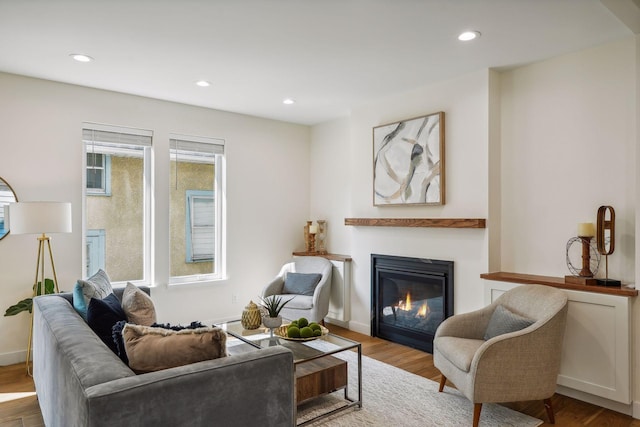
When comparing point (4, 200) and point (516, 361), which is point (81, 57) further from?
point (516, 361)

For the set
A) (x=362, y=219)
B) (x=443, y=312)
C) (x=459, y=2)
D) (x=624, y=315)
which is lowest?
(x=443, y=312)

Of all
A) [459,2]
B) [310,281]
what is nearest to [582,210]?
[459,2]

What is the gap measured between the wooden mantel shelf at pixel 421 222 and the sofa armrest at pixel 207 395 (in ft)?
7.47

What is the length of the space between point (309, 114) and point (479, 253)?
8.63 ft

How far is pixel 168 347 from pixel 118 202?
306 centimetres

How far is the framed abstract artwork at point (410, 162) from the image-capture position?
3852 millimetres

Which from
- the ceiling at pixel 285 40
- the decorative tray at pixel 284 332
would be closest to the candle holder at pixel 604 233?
the ceiling at pixel 285 40

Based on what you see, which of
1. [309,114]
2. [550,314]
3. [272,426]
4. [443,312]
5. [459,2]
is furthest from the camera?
[309,114]

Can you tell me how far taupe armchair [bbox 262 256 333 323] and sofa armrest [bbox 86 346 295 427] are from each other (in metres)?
2.56

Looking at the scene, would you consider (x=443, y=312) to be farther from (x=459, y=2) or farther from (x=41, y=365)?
(x=41, y=365)

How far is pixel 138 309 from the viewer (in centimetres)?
262

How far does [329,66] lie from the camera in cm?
346

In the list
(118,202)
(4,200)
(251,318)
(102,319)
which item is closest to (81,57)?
(4,200)

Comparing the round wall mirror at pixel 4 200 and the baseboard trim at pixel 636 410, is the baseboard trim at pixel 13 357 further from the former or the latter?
the baseboard trim at pixel 636 410
